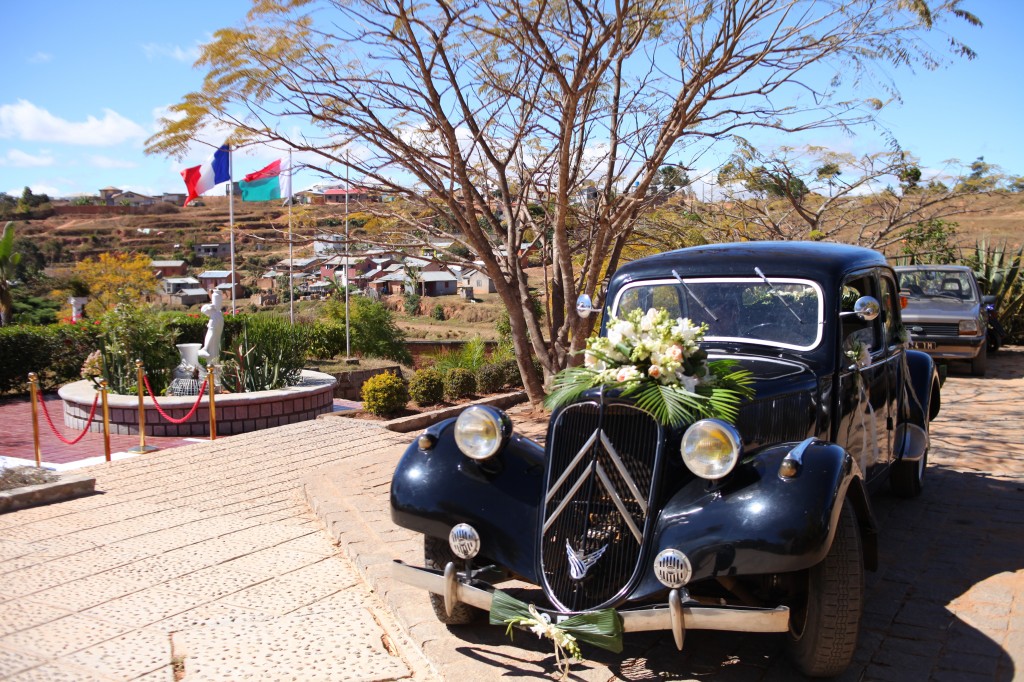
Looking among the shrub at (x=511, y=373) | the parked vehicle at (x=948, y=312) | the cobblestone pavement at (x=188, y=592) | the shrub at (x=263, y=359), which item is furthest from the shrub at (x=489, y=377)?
the parked vehicle at (x=948, y=312)

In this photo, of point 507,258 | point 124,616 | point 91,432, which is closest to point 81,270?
point 91,432

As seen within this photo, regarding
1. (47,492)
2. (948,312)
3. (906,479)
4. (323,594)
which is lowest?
(323,594)

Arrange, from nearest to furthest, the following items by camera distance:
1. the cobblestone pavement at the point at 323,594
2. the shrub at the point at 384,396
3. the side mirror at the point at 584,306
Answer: the cobblestone pavement at the point at 323,594, the side mirror at the point at 584,306, the shrub at the point at 384,396

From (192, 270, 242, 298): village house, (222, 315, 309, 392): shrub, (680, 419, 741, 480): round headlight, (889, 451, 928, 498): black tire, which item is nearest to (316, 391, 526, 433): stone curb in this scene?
(222, 315, 309, 392): shrub

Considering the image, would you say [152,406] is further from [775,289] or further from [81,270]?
[81,270]

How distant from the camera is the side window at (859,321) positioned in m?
4.68

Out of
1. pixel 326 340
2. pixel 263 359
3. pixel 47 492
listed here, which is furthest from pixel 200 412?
pixel 326 340

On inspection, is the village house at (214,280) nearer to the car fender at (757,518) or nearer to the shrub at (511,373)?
the shrub at (511,373)

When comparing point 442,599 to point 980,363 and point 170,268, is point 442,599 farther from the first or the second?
point 170,268

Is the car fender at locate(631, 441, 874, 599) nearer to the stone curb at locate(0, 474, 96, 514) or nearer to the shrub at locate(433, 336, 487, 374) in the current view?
the stone curb at locate(0, 474, 96, 514)

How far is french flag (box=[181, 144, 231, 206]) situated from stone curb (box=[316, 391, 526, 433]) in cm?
858

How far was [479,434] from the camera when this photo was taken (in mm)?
3914

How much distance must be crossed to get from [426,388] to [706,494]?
8267 millimetres

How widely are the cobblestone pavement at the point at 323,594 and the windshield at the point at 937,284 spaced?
693 cm
